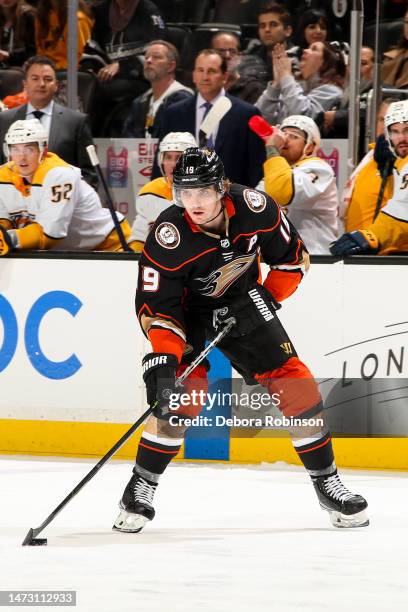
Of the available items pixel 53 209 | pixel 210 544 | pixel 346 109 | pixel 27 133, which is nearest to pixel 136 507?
pixel 210 544

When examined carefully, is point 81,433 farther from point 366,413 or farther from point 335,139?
point 335,139

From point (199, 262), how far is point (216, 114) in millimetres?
2505

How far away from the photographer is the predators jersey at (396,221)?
5848 mm

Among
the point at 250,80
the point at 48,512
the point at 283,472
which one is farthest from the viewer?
the point at 250,80

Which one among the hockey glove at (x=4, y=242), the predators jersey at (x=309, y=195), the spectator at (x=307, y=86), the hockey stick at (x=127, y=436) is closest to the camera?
the hockey stick at (x=127, y=436)

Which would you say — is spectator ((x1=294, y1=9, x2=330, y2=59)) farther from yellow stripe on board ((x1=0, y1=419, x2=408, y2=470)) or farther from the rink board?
yellow stripe on board ((x1=0, y1=419, x2=408, y2=470))

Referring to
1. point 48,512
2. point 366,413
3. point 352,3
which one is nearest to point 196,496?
point 48,512

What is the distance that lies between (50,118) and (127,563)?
3568mm

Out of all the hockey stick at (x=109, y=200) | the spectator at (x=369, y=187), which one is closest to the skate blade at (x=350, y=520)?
the spectator at (x=369, y=187)

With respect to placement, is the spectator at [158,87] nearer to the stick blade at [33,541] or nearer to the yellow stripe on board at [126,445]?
the yellow stripe on board at [126,445]

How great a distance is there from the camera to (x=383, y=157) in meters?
6.09

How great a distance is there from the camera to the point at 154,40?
7574 mm

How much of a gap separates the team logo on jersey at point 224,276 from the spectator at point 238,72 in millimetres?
2890

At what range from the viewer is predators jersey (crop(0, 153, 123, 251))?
6320mm
